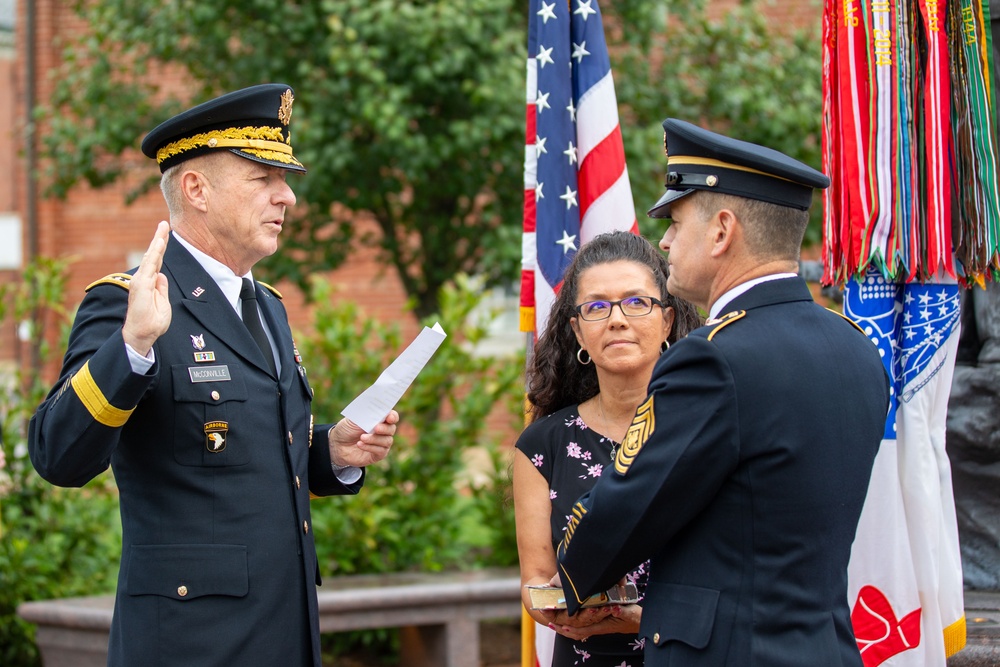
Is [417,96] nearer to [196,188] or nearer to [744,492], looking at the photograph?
[196,188]

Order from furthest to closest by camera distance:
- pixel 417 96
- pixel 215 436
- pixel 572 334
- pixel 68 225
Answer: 1. pixel 68 225
2. pixel 417 96
3. pixel 572 334
4. pixel 215 436

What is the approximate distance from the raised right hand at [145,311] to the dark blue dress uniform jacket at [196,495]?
119 millimetres

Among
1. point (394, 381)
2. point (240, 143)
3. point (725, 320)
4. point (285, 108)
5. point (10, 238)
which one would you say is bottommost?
point (394, 381)

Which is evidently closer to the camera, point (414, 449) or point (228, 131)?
point (228, 131)

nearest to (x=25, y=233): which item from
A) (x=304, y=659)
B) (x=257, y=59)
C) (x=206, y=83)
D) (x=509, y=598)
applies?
(x=206, y=83)

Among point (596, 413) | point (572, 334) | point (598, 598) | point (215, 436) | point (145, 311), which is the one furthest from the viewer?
point (572, 334)

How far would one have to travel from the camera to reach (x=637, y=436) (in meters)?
2.15

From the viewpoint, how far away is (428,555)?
18.5ft

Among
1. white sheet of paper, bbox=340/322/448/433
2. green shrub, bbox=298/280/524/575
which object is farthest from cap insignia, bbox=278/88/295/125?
green shrub, bbox=298/280/524/575

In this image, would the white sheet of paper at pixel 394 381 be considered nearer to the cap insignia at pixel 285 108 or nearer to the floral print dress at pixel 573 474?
the floral print dress at pixel 573 474

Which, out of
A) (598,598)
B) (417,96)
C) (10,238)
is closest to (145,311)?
(598,598)

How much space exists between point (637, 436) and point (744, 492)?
0.74 ft

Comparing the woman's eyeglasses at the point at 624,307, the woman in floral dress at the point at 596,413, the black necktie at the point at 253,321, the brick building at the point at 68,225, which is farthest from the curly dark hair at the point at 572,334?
the brick building at the point at 68,225

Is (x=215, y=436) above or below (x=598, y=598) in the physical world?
above
